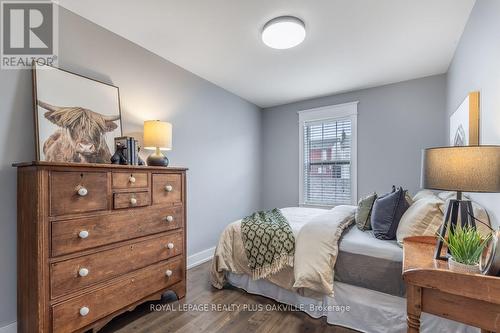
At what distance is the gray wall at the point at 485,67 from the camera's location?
1.41 meters

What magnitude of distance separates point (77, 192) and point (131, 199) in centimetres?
36

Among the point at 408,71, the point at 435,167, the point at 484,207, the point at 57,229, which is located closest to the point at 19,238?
the point at 57,229

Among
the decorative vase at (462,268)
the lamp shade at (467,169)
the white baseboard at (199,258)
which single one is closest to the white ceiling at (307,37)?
the lamp shade at (467,169)

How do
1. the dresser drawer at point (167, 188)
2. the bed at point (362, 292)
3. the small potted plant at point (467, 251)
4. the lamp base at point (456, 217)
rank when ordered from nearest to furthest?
1. the small potted plant at point (467, 251)
2. the lamp base at point (456, 217)
3. the bed at point (362, 292)
4. the dresser drawer at point (167, 188)

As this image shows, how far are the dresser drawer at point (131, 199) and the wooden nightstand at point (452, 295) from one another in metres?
1.77

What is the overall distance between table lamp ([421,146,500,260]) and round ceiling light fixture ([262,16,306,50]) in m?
1.52

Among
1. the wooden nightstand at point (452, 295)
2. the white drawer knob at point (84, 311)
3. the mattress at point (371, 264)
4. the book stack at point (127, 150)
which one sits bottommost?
the white drawer knob at point (84, 311)

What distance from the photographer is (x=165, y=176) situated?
2.11 metres

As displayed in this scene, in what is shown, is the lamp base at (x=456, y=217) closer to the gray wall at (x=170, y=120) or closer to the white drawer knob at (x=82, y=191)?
the white drawer knob at (x=82, y=191)

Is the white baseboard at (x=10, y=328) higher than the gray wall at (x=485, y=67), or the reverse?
the gray wall at (x=485, y=67)

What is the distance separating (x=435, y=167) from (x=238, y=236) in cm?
167

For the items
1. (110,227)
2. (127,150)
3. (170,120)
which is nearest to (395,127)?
(170,120)

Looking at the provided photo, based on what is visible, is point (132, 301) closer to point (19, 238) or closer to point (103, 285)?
point (103, 285)

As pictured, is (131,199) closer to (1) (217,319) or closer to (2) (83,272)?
(2) (83,272)
